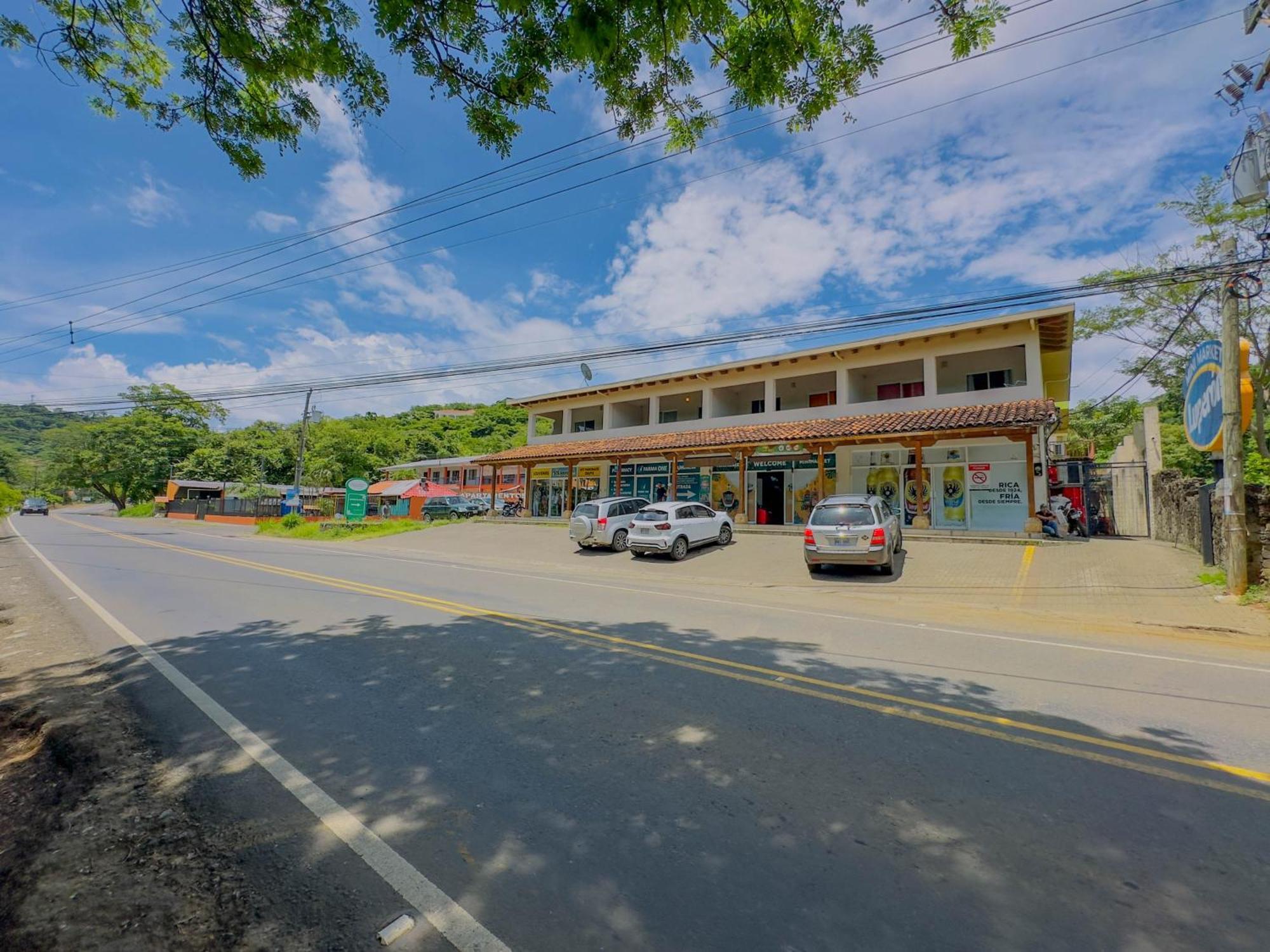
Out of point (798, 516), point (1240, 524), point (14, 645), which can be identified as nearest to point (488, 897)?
point (14, 645)

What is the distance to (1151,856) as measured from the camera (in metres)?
2.65

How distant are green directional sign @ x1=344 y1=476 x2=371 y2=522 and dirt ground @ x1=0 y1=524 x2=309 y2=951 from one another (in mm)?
26028

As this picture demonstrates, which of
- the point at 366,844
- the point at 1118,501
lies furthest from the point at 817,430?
the point at 366,844

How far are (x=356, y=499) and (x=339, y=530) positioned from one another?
5.79ft

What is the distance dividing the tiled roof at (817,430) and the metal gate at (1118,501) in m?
6.37

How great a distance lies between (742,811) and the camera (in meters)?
3.05

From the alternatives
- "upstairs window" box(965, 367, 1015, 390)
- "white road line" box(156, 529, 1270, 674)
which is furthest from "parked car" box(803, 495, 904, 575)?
"upstairs window" box(965, 367, 1015, 390)

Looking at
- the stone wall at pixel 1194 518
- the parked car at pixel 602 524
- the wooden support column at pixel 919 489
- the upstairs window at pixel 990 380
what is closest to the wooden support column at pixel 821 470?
the wooden support column at pixel 919 489

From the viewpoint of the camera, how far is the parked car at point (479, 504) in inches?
1472

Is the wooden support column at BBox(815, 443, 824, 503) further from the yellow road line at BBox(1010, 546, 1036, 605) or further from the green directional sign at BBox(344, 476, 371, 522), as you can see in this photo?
the green directional sign at BBox(344, 476, 371, 522)

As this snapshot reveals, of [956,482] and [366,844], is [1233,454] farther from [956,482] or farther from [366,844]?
[366,844]

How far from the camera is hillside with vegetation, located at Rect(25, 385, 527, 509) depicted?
5878 cm

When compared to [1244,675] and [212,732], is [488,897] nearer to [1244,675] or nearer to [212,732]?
[212,732]

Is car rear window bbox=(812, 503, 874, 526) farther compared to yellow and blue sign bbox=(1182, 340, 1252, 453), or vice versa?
car rear window bbox=(812, 503, 874, 526)
